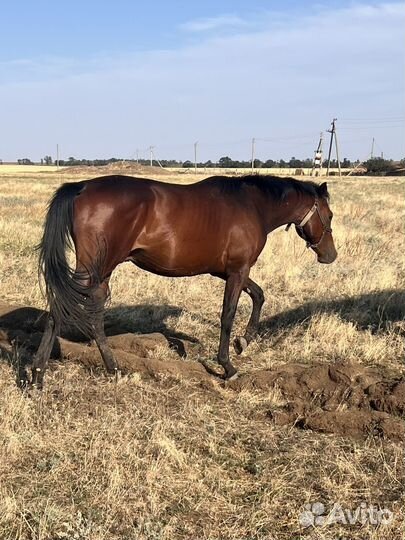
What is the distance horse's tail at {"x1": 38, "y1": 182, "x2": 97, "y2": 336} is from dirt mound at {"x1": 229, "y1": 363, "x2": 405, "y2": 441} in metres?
1.62

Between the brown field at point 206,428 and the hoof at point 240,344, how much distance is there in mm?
178

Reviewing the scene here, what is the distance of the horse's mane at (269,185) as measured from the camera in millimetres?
5773

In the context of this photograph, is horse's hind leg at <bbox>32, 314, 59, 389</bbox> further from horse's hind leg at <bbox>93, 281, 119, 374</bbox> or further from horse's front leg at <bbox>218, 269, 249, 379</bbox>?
horse's front leg at <bbox>218, 269, 249, 379</bbox>

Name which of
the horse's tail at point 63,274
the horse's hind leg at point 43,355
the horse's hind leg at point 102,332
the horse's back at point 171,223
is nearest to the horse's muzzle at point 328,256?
the horse's back at point 171,223

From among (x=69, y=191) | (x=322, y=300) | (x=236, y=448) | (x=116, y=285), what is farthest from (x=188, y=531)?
(x=116, y=285)

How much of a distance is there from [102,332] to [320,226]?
3.00 metres

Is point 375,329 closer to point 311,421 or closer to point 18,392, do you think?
point 311,421

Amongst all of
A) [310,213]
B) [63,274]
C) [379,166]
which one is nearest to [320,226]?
[310,213]

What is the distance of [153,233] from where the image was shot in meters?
5.23

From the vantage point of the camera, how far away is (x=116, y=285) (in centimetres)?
901

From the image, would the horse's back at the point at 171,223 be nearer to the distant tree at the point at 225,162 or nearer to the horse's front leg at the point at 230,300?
the horse's front leg at the point at 230,300

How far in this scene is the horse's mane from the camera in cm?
577

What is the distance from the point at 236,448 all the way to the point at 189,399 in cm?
93
